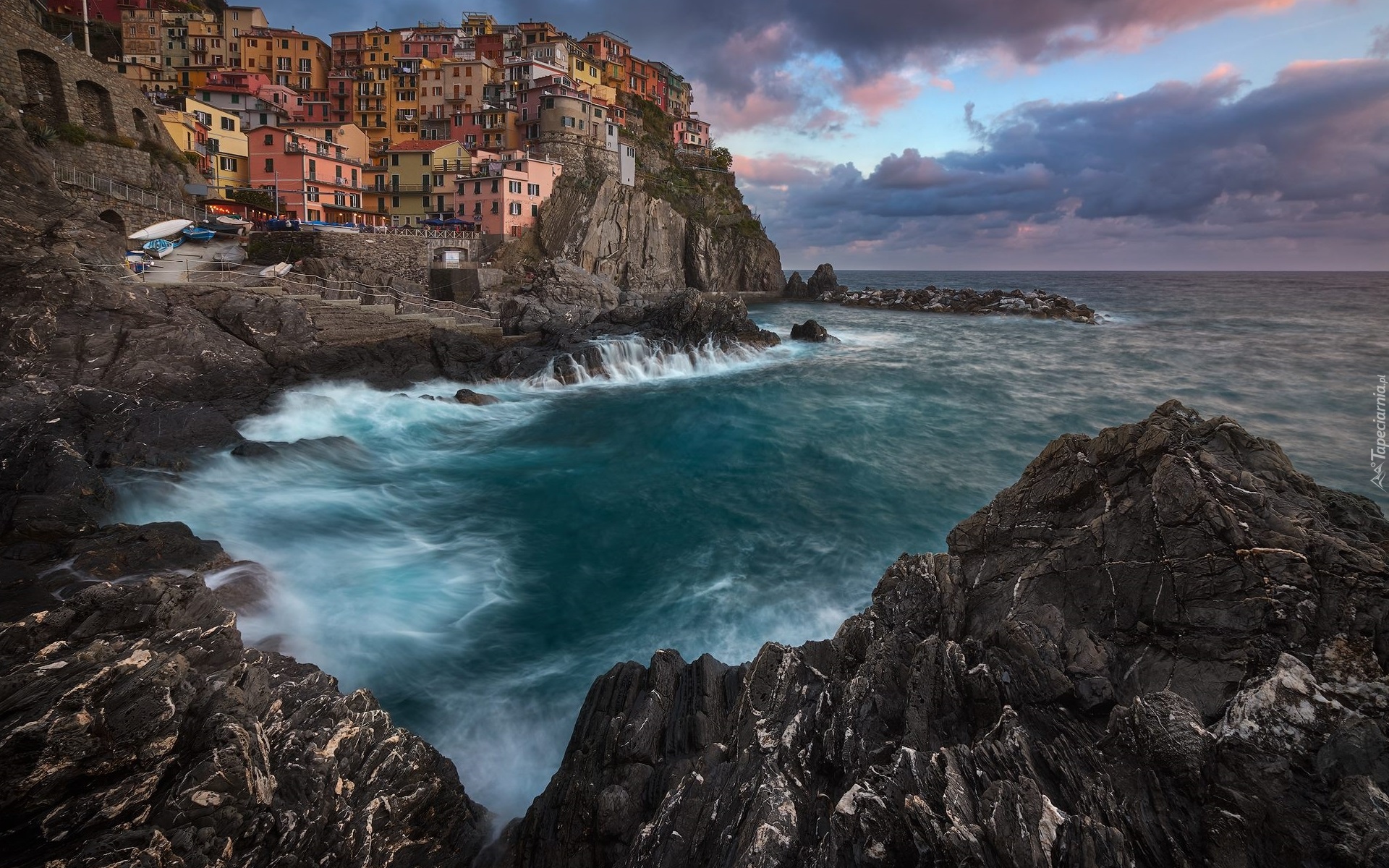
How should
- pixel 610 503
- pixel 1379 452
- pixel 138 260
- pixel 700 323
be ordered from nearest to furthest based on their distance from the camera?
pixel 610 503 → pixel 1379 452 → pixel 138 260 → pixel 700 323

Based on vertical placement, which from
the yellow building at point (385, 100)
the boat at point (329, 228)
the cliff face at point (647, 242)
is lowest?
Result: the boat at point (329, 228)

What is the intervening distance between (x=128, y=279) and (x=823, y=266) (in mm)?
103525

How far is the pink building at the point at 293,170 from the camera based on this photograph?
5553cm

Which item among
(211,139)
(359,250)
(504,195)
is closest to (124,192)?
(359,250)

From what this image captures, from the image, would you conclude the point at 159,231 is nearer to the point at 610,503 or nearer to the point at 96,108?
the point at 96,108

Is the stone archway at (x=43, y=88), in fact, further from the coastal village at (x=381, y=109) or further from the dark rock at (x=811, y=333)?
the dark rock at (x=811, y=333)

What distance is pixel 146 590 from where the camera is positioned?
29.2 feet

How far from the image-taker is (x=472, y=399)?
31.0 m

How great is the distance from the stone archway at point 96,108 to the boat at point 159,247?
33.9 feet

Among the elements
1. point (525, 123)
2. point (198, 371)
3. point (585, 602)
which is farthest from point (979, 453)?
point (525, 123)

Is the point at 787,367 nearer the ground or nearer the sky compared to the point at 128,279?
nearer the ground

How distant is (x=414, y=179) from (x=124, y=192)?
34.9 m

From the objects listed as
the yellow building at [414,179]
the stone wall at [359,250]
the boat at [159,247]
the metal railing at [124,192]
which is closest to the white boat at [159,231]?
the boat at [159,247]

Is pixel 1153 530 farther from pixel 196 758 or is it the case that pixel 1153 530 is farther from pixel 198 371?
pixel 198 371
